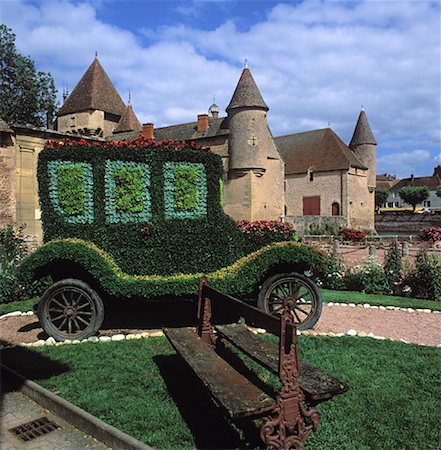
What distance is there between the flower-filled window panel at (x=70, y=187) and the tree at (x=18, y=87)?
33.6 m

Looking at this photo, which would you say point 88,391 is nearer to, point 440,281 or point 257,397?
point 257,397

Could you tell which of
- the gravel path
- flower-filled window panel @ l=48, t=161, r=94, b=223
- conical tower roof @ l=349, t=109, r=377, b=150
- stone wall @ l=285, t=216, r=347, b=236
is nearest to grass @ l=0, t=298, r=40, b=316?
the gravel path

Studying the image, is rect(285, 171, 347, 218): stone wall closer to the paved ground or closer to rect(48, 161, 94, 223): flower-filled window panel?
rect(48, 161, 94, 223): flower-filled window panel

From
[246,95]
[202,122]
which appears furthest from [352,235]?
[202,122]

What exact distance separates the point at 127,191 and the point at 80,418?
11.7 ft

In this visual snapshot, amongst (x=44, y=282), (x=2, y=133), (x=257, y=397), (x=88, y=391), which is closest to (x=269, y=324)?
(x=257, y=397)

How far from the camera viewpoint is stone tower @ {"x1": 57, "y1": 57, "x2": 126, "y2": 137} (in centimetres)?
3688

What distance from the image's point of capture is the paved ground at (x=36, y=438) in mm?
3229

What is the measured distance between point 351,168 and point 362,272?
1208 inches

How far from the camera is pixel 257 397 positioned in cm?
296

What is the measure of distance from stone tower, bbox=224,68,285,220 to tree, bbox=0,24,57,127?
1922 cm

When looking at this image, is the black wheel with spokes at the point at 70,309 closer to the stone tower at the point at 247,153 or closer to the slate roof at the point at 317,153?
the stone tower at the point at 247,153

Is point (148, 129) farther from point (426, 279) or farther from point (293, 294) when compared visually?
point (293, 294)

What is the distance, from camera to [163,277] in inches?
246
